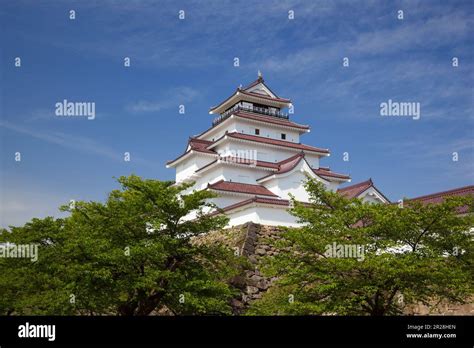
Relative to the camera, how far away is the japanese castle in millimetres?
25859

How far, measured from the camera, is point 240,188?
25547 mm

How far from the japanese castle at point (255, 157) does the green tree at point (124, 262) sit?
8066mm

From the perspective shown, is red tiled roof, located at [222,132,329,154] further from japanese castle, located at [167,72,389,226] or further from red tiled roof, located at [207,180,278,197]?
red tiled roof, located at [207,180,278,197]

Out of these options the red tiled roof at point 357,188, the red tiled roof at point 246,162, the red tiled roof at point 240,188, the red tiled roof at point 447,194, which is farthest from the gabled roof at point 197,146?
the red tiled roof at point 447,194

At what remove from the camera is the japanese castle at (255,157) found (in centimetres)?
2586

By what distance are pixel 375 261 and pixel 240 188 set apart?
1449cm

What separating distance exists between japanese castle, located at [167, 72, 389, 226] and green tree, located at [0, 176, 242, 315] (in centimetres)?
807

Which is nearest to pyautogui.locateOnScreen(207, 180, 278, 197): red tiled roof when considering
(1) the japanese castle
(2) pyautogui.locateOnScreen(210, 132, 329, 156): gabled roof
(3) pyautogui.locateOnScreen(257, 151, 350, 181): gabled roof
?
(1) the japanese castle

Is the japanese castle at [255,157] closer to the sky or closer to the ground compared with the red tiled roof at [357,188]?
closer to the sky

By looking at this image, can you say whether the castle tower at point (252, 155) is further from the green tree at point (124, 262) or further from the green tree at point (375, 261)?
the green tree at point (375, 261)

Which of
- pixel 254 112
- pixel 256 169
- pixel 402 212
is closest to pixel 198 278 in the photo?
pixel 402 212

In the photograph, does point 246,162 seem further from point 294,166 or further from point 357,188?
point 357,188
